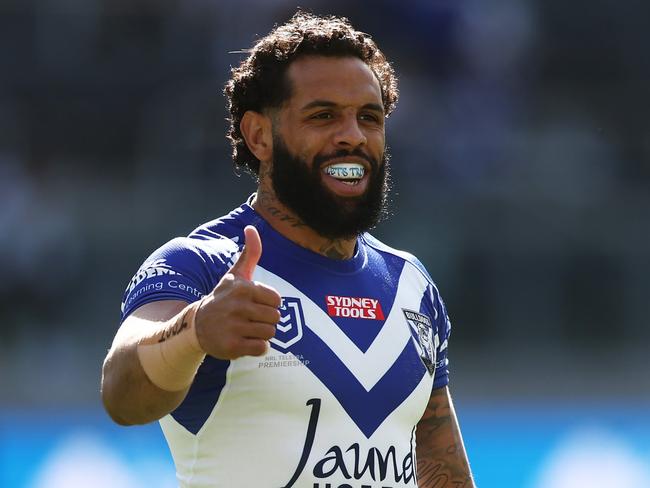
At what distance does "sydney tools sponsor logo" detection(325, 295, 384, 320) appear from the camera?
3.56m

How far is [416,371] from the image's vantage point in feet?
12.0

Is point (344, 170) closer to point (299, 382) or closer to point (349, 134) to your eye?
point (349, 134)

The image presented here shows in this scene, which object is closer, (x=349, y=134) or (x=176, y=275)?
(x=176, y=275)

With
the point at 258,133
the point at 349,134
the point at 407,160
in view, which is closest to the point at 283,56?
the point at 258,133

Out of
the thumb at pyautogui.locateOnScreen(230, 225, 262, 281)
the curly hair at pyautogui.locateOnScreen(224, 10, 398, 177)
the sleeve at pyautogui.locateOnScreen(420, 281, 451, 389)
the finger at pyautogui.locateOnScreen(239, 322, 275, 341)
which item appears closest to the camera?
the finger at pyautogui.locateOnScreen(239, 322, 275, 341)

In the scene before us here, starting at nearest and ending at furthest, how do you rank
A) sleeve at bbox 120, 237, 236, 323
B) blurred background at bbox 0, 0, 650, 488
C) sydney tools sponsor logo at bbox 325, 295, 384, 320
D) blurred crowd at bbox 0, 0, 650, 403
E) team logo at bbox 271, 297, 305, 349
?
sleeve at bbox 120, 237, 236, 323 < team logo at bbox 271, 297, 305, 349 < sydney tools sponsor logo at bbox 325, 295, 384, 320 < blurred background at bbox 0, 0, 650, 488 < blurred crowd at bbox 0, 0, 650, 403

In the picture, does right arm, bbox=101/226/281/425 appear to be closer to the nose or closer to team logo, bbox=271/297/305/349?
team logo, bbox=271/297/305/349

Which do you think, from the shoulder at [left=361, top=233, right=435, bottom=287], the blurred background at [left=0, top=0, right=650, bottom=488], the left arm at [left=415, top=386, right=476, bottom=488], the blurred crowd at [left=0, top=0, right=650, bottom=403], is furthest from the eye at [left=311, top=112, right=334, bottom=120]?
the blurred crowd at [left=0, top=0, right=650, bottom=403]

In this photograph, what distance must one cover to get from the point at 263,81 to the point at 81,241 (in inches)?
387

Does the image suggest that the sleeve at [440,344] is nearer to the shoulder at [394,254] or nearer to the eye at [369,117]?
the shoulder at [394,254]

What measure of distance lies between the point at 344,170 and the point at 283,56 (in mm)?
440

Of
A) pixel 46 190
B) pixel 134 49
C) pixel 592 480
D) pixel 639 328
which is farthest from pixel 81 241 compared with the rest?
pixel 592 480

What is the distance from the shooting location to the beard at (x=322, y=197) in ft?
11.9

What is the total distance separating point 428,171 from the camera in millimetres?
13508
